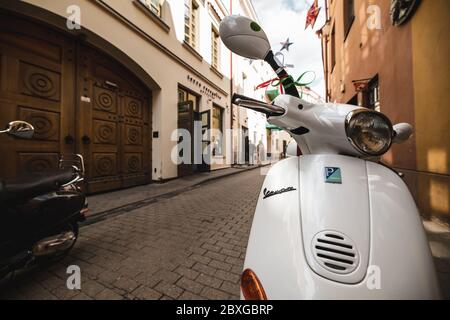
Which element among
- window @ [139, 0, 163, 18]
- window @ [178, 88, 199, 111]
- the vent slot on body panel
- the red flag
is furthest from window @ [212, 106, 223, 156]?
the vent slot on body panel

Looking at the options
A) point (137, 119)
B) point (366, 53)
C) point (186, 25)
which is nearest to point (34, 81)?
point (137, 119)

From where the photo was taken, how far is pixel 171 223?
113 inches

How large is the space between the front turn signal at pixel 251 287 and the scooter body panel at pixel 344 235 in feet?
0.07

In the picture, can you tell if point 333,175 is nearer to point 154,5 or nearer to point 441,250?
point 441,250

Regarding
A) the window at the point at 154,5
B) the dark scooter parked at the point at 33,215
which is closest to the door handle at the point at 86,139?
the dark scooter parked at the point at 33,215

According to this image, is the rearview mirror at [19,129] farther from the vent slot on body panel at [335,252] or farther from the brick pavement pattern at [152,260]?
the vent slot on body panel at [335,252]

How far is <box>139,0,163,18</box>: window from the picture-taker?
546 centimetres

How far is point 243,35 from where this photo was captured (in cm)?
102

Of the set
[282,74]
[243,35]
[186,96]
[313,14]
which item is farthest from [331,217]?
[313,14]

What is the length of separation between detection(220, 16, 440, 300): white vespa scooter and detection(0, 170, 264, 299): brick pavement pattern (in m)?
0.93

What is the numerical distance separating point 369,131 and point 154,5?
711 cm

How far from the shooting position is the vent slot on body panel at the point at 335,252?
672mm

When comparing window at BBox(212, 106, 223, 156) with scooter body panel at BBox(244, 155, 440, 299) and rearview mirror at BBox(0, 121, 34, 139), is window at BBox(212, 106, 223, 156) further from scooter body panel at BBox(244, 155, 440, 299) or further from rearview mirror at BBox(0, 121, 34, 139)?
scooter body panel at BBox(244, 155, 440, 299)

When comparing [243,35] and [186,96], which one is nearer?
[243,35]
